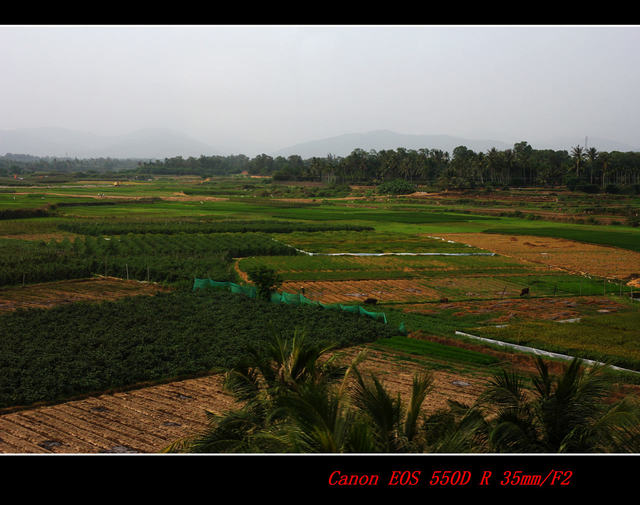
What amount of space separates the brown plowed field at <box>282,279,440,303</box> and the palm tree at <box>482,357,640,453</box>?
18318 millimetres

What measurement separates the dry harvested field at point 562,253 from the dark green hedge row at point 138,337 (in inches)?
813

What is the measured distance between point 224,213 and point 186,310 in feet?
151

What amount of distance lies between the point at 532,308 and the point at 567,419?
60.8ft

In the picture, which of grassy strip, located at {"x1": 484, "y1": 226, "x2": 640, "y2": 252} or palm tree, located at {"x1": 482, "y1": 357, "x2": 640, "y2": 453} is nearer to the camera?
palm tree, located at {"x1": 482, "y1": 357, "x2": 640, "y2": 453}

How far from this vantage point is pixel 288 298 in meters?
21.2

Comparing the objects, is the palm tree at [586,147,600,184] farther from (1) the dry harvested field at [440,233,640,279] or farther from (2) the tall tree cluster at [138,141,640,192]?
(1) the dry harvested field at [440,233,640,279]

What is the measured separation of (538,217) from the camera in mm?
62156

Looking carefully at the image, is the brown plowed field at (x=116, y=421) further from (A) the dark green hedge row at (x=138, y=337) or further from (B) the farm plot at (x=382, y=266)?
(B) the farm plot at (x=382, y=266)

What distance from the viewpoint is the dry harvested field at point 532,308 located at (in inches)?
829

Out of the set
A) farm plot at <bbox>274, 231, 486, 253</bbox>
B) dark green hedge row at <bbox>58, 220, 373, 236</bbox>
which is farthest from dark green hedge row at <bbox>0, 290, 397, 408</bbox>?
dark green hedge row at <bbox>58, 220, 373, 236</bbox>

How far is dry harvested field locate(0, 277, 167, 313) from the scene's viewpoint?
2152cm

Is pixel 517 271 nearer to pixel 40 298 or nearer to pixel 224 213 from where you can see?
pixel 40 298

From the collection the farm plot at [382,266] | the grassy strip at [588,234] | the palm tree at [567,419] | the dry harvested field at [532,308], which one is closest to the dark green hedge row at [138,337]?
the dry harvested field at [532,308]
